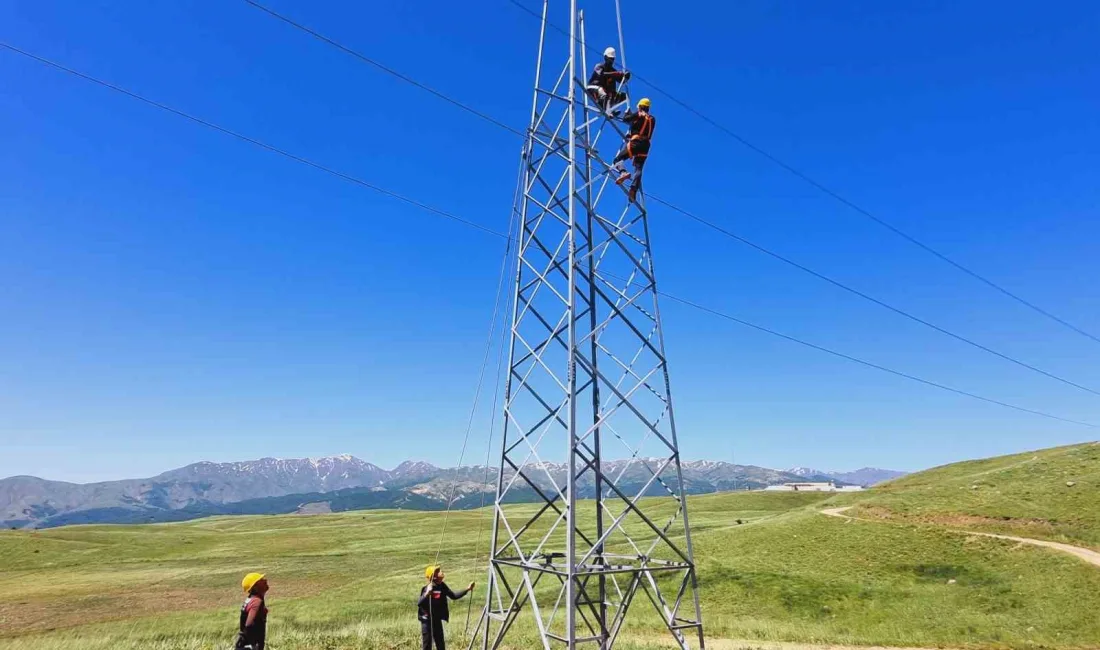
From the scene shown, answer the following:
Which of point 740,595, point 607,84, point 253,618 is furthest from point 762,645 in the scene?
point 607,84

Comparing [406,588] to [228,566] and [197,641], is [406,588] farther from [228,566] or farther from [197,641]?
[228,566]

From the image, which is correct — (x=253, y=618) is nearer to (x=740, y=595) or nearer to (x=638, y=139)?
(x=638, y=139)

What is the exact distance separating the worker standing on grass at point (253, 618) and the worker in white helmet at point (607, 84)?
1393cm

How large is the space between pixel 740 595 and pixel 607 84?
28.9 m

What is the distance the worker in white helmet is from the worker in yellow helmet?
31.4 inches

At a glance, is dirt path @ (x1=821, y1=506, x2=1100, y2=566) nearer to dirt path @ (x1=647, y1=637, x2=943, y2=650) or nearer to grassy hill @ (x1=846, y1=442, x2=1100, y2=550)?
grassy hill @ (x1=846, y1=442, x2=1100, y2=550)

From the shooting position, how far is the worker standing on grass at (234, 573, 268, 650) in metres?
11.3

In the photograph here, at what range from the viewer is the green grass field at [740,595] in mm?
24641

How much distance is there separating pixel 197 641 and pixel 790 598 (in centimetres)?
2811

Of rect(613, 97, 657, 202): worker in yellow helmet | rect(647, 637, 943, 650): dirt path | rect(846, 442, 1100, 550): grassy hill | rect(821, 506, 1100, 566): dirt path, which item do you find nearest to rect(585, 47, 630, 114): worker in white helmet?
rect(613, 97, 657, 202): worker in yellow helmet

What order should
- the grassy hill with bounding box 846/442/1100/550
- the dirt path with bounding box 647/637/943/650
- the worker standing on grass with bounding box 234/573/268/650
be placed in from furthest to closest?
the grassy hill with bounding box 846/442/1100/550, the dirt path with bounding box 647/637/943/650, the worker standing on grass with bounding box 234/573/268/650

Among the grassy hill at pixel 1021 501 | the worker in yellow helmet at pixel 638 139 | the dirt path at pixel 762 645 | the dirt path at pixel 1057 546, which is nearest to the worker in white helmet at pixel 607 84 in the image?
the worker in yellow helmet at pixel 638 139

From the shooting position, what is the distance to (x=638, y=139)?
51.7ft

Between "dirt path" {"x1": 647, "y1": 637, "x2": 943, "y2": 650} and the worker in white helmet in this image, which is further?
"dirt path" {"x1": 647, "y1": 637, "x2": 943, "y2": 650}
